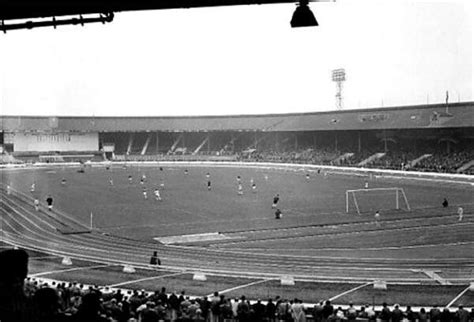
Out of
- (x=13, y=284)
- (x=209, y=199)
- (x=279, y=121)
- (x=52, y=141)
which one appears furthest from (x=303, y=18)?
(x=52, y=141)

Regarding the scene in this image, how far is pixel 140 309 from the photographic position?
13.6 m

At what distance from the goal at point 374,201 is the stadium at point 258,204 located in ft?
0.53

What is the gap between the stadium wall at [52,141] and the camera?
336 feet

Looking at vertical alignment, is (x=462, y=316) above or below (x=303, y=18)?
below

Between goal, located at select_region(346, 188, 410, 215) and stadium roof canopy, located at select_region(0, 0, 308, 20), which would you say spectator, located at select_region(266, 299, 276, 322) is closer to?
stadium roof canopy, located at select_region(0, 0, 308, 20)

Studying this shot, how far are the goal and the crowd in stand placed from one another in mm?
26812

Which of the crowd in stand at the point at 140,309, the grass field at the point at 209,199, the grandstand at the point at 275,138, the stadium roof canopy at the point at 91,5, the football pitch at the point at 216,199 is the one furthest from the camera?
the grandstand at the point at 275,138

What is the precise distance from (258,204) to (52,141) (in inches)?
2624

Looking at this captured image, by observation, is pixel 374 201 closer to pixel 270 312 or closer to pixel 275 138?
pixel 270 312

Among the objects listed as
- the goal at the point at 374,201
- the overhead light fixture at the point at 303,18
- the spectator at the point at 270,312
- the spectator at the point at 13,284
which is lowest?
the spectator at the point at 270,312

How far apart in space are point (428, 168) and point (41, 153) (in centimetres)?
6197

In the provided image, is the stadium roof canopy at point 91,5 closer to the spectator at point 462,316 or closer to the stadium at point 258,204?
the spectator at point 462,316

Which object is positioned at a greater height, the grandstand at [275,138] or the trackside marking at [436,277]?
the grandstand at [275,138]

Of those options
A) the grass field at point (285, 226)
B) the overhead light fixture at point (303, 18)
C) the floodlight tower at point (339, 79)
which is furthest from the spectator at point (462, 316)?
the floodlight tower at point (339, 79)
